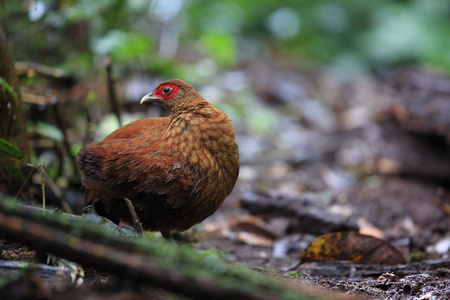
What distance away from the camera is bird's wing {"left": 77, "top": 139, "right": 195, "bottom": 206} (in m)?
2.57

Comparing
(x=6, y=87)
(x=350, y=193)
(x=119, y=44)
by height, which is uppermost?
(x=119, y=44)

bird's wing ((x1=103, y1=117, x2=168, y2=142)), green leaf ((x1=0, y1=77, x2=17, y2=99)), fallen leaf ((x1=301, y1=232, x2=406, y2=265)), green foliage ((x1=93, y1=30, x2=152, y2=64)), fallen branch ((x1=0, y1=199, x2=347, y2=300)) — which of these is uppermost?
green foliage ((x1=93, y1=30, x2=152, y2=64))

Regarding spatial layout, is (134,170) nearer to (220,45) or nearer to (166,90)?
(166,90)

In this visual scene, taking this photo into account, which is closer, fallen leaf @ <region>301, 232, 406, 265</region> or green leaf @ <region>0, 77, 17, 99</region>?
green leaf @ <region>0, 77, 17, 99</region>

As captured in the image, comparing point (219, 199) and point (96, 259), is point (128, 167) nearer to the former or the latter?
point (219, 199)

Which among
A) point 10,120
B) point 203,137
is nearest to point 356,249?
point 203,137

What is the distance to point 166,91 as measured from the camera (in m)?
3.02

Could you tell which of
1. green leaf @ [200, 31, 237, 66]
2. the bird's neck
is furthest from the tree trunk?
green leaf @ [200, 31, 237, 66]

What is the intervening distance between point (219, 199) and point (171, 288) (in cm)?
128

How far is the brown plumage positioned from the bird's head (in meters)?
0.08

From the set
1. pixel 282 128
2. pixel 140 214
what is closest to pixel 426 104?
pixel 282 128

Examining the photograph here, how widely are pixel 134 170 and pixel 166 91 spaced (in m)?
0.64

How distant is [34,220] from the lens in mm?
1577

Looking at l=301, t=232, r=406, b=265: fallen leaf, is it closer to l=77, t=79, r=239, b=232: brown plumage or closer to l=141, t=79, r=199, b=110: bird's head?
l=77, t=79, r=239, b=232: brown plumage
